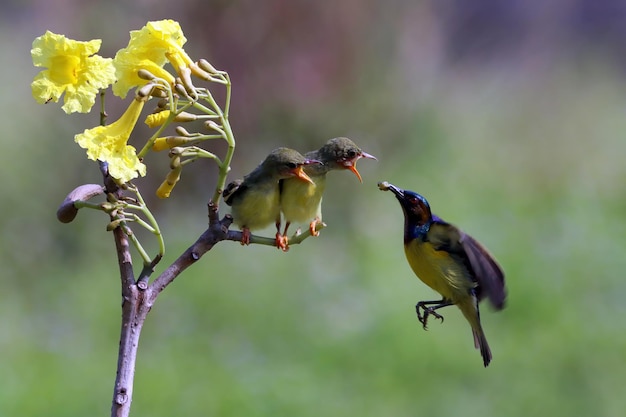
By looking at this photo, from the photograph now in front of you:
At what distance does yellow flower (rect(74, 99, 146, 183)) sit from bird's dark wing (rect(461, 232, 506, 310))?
663mm

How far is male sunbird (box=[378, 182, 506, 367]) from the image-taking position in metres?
1.65

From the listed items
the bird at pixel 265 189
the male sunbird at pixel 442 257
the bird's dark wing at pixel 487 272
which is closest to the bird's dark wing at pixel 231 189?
the bird at pixel 265 189

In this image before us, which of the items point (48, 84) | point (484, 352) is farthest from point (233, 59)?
point (48, 84)

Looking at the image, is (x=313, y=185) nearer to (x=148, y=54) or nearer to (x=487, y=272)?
(x=487, y=272)

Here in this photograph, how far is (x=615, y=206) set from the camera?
4.74 metres

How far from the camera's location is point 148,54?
1.25 m

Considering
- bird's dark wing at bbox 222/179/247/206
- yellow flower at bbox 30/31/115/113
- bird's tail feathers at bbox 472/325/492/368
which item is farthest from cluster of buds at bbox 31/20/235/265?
bird's tail feathers at bbox 472/325/492/368

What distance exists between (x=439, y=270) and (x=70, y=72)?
0.90m

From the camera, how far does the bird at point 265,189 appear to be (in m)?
1.76

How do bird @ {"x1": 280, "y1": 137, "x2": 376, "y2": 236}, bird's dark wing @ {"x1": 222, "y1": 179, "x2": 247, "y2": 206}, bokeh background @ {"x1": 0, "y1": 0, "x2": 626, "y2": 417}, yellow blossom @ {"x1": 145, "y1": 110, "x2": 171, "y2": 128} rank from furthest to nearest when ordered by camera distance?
bokeh background @ {"x1": 0, "y1": 0, "x2": 626, "y2": 417} < bird @ {"x1": 280, "y1": 137, "x2": 376, "y2": 236} < bird's dark wing @ {"x1": 222, "y1": 179, "x2": 247, "y2": 206} < yellow blossom @ {"x1": 145, "y1": 110, "x2": 171, "y2": 128}

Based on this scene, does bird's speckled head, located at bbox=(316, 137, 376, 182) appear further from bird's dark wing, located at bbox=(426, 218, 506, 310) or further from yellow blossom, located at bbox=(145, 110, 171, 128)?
yellow blossom, located at bbox=(145, 110, 171, 128)

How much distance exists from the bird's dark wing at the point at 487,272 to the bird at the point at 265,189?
1.13 feet

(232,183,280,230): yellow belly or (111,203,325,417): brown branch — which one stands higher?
(232,183,280,230): yellow belly

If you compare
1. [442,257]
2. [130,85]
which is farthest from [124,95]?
[442,257]
